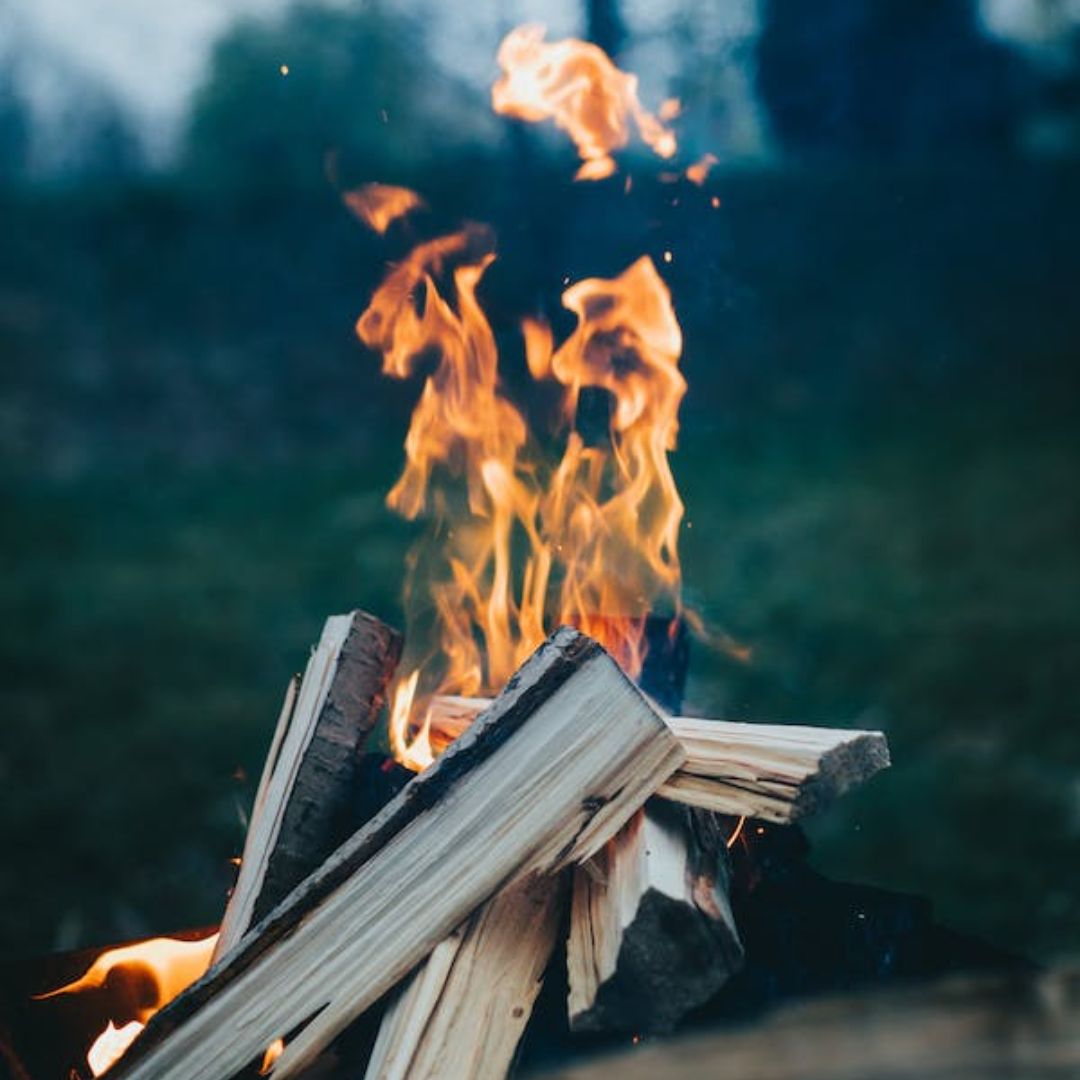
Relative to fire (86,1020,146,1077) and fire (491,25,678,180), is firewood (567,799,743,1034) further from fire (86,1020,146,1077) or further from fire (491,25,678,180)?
fire (491,25,678,180)

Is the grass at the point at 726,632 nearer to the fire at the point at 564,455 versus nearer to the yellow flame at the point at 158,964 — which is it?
the fire at the point at 564,455

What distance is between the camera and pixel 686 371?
167 inches

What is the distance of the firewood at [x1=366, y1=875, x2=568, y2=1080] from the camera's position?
1308 millimetres

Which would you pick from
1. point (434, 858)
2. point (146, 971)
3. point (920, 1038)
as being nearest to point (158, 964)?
point (146, 971)

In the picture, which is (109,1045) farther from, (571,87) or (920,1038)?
(571,87)

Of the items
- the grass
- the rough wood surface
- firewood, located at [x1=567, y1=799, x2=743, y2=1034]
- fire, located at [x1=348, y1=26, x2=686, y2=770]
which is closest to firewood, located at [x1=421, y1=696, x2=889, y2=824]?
firewood, located at [x1=567, y1=799, x2=743, y2=1034]

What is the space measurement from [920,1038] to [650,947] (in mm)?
718

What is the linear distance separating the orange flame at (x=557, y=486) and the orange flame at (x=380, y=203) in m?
1.02

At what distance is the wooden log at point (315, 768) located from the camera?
1787 mm

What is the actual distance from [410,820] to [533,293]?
2930 mm

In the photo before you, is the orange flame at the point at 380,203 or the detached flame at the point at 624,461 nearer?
the detached flame at the point at 624,461

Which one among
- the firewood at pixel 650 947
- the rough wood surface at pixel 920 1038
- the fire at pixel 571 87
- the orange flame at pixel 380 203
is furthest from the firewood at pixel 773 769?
the orange flame at pixel 380 203

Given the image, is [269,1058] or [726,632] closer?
[269,1058]

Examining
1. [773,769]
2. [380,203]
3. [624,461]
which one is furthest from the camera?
[380,203]
